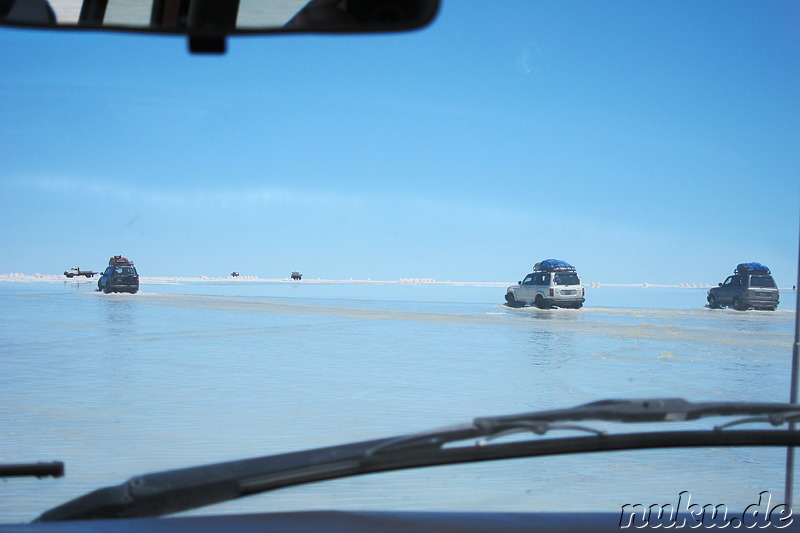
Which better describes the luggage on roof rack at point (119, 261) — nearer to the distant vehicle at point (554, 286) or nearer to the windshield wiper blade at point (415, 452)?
the distant vehicle at point (554, 286)

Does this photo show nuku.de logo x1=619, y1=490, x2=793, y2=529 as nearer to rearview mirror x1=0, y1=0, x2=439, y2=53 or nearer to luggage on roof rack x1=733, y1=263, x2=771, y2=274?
rearview mirror x1=0, y1=0, x2=439, y2=53

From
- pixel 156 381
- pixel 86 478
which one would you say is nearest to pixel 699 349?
pixel 156 381

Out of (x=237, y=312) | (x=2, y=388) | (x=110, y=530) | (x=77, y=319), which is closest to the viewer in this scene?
(x=110, y=530)

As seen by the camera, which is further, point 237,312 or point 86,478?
point 237,312

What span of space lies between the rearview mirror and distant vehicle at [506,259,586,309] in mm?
33255

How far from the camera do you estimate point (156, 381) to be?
1083 cm

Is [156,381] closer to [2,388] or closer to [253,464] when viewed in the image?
[2,388]

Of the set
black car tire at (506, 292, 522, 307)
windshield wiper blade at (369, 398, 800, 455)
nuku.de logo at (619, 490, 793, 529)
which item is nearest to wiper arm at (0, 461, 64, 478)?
windshield wiper blade at (369, 398, 800, 455)

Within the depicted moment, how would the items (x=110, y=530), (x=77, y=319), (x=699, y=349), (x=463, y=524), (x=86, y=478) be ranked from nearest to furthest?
(x=110, y=530), (x=463, y=524), (x=86, y=478), (x=699, y=349), (x=77, y=319)

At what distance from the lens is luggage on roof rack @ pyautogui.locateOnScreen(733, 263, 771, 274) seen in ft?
122

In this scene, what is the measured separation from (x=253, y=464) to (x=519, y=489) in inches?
122

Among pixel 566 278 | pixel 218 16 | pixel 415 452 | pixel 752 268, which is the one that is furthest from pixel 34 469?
pixel 752 268

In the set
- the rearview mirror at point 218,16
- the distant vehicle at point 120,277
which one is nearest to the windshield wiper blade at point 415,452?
the rearview mirror at point 218,16

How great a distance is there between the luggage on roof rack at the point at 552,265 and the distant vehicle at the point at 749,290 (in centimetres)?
936
